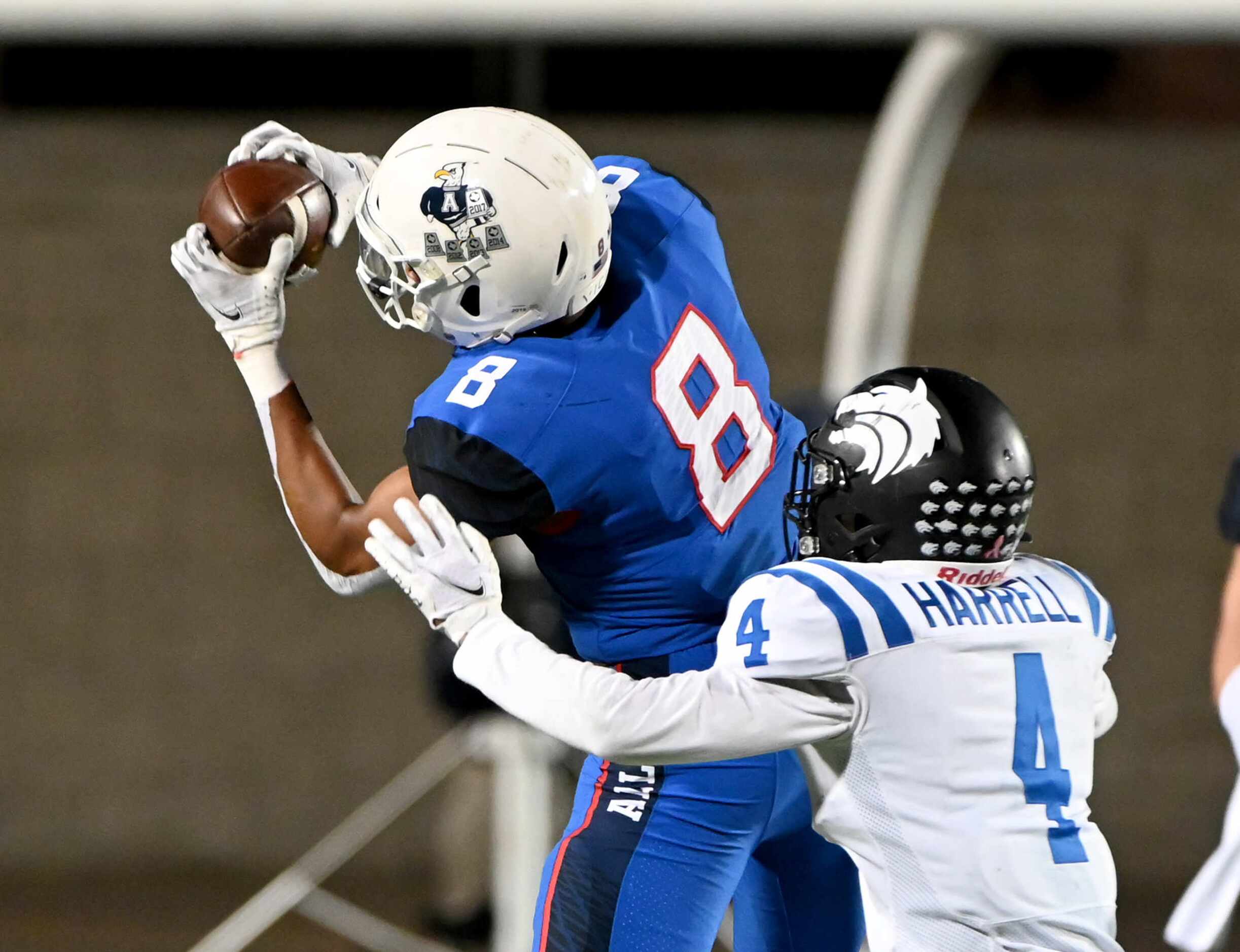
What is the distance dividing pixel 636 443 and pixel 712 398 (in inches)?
6.1

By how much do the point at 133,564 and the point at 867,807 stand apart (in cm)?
454

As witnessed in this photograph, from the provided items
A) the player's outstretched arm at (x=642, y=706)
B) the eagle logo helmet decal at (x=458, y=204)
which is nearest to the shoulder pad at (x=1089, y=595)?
the player's outstretched arm at (x=642, y=706)

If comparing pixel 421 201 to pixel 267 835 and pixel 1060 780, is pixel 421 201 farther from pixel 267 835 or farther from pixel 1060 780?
pixel 267 835

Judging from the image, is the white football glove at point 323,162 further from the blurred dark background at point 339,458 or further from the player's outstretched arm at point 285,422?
the blurred dark background at point 339,458

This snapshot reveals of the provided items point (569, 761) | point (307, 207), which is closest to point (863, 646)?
point (307, 207)

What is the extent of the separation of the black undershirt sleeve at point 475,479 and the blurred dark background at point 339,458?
391 cm

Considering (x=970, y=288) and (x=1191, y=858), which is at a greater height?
(x=970, y=288)

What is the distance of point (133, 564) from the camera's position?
5863 millimetres

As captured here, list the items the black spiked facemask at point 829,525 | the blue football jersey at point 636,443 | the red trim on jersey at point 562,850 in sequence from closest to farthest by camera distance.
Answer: the black spiked facemask at point 829,525, the blue football jersey at point 636,443, the red trim on jersey at point 562,850

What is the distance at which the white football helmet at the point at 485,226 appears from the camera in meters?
1.99

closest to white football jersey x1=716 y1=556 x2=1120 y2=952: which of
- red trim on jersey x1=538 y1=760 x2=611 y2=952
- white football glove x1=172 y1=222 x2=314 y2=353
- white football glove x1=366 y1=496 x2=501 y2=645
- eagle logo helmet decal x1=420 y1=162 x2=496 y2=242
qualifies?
white football glove x1=366 y1=496 x2=501 y2=645

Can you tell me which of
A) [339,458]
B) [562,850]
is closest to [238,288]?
[562,850]

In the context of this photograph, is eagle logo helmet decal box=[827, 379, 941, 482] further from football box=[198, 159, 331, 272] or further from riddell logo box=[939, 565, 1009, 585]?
football box=[198, 159, 331, 272]

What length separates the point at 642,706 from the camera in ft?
5.75
